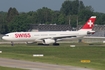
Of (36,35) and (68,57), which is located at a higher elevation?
(36,35)

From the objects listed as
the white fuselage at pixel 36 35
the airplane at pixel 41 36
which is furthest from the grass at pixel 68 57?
the white fuselage at pixel 36 35

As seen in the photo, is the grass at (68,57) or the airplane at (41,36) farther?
the airplane at (41,36)

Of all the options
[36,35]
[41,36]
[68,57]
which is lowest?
[68,57]

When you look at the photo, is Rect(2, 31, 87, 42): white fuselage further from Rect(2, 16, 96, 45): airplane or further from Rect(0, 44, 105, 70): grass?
Rect(0, 44, 105, 70): grass

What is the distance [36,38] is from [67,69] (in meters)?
62.3

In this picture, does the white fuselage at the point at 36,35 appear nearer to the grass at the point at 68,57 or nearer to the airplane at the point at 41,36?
the airplane at the point at 41,36

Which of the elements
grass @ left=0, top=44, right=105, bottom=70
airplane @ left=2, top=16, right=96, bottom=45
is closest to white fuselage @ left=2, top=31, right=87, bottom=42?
airplane @ left=2, top=16, right=96, bottom=45

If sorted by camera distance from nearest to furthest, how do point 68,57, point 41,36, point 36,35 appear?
point 68,57, point 36,35, point 41,36

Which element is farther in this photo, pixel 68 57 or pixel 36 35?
pixel 36 35

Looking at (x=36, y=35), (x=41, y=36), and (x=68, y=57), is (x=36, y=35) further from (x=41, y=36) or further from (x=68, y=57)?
(x=68, y=57)

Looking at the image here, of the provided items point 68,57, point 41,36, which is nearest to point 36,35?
point 41,36

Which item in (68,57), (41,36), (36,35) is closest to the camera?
(68,57)

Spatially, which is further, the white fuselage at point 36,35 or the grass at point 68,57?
the white fuselage at point 36,35

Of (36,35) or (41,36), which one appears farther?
(41,36)
